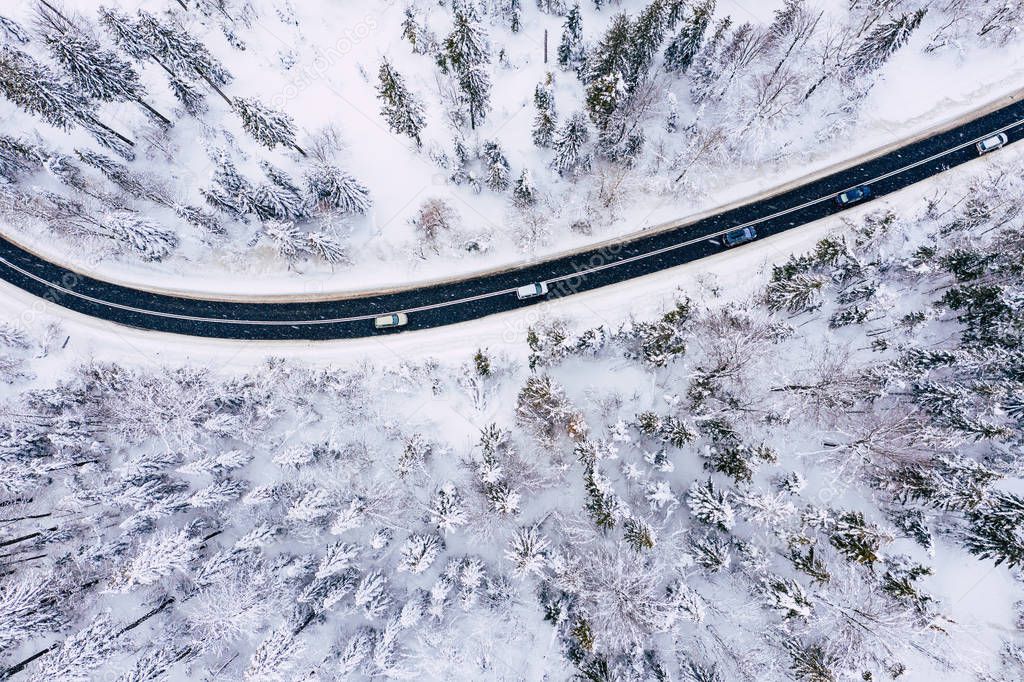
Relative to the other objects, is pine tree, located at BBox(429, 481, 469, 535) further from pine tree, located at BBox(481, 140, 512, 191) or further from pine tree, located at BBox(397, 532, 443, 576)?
pine tree, located at BBox(481, 140, 512, 191)

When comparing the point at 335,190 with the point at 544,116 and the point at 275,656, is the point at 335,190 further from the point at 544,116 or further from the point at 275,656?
the point at 275,656

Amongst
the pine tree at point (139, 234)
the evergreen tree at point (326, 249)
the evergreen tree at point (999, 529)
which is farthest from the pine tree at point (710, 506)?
the pine tree at point (139, 234)

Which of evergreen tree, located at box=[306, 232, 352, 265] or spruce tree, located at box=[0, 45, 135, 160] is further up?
spruce tree, located at box=[0, 45, 135, 160]

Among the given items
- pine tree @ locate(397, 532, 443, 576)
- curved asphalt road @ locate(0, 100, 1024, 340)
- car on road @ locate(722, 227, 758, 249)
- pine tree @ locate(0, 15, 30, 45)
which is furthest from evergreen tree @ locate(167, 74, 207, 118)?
car on road @ locate(722, 227, 758, 249)

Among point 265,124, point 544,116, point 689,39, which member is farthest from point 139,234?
point 689,39

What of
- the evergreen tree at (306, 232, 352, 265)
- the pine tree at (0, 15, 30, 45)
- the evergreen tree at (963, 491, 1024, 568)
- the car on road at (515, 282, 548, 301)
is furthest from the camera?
the car on road at (515, 282, 548, 301)

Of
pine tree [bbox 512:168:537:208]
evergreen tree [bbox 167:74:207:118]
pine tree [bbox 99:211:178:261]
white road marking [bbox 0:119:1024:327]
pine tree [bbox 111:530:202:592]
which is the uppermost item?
evergreen tree [bbox 167:74:207:118]

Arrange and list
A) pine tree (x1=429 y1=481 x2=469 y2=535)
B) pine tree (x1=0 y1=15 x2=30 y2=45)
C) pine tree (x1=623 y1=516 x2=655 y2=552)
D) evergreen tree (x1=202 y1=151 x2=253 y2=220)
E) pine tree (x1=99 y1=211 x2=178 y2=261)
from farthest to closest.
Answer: pine tree (x1=0 y1=15 x2=30 y2=45) < pine tree (x1=99 y1=211 x2=178 y2=261) < evergreen tree (x1=202 y1=151 x2=253 y2=220) < pine tree (x1=429 y1=481 x2=469 y2=535) < pine tree (x1=623 y1=516 x2=655 y2=552)
